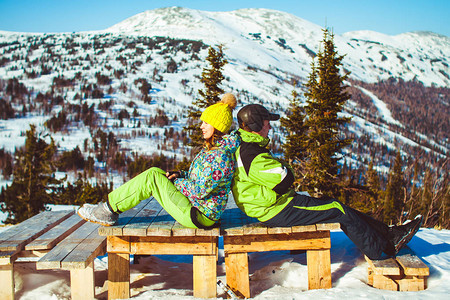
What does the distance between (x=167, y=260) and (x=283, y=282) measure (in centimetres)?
210

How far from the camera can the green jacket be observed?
3.22 meters

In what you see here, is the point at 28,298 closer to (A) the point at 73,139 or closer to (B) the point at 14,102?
(A) the point at 73,139

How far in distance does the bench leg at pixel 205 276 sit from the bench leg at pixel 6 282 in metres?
1.88

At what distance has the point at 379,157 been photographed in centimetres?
12238

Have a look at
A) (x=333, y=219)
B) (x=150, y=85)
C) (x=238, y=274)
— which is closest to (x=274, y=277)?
(x=238, y=274)

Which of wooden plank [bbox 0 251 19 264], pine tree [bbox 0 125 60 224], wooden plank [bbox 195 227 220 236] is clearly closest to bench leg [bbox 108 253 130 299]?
wooden plank [bbox 195 227 220 236]

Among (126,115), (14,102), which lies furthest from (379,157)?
(14,102)

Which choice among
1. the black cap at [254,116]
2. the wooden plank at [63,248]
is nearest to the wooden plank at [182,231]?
the wooden plank at [63,248]

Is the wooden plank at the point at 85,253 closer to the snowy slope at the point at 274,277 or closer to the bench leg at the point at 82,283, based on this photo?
the bench leg at the point at 82,283

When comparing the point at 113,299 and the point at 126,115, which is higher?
the point at 126,115

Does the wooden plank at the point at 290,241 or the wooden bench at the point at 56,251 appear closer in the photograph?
the wooden bench at the point at 56,251

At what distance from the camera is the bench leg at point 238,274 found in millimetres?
3510

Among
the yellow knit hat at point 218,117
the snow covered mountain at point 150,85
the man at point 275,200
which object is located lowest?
the man at point 275,200

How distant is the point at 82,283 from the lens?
3.45 metres
